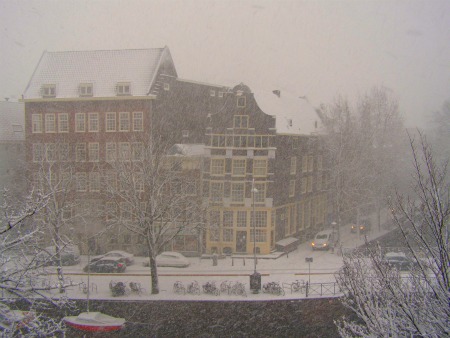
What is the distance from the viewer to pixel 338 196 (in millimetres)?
29797

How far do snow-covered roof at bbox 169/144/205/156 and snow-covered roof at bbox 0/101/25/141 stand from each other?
46.9 feet

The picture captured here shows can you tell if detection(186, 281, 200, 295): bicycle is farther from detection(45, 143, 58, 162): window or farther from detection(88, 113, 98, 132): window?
detection(88, 113, 98, 132): window

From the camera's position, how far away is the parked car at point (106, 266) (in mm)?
23547

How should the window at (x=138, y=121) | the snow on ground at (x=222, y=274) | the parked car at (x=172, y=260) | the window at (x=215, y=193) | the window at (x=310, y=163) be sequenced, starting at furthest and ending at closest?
the window at (x=310, y=163) < the window at (x=138, y=121) < the window at (x=215, y=193) < the parked car at (x=172, y=260) < the snow on ground at (x=222, y=274)

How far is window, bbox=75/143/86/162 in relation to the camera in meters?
29.0

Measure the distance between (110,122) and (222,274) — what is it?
13.2 metres

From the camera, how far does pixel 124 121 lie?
1164 inches

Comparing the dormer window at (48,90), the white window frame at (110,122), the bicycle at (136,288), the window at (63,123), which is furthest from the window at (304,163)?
the dormer window at (48,90)

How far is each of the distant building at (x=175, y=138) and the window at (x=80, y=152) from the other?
0.24 feet

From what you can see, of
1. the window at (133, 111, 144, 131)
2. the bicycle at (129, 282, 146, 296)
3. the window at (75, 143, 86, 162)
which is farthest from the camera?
the window at (133, 111, 144, 131)

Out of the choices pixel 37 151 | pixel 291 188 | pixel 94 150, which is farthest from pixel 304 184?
pixel 37 151

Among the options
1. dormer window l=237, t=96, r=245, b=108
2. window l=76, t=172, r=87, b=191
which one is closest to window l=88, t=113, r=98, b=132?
window l=76, t=172, r=87, b=191

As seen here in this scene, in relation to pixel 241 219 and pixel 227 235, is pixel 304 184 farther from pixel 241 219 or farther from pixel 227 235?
pixel 227 235

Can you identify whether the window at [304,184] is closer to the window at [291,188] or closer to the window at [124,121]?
the window at [291,188]
